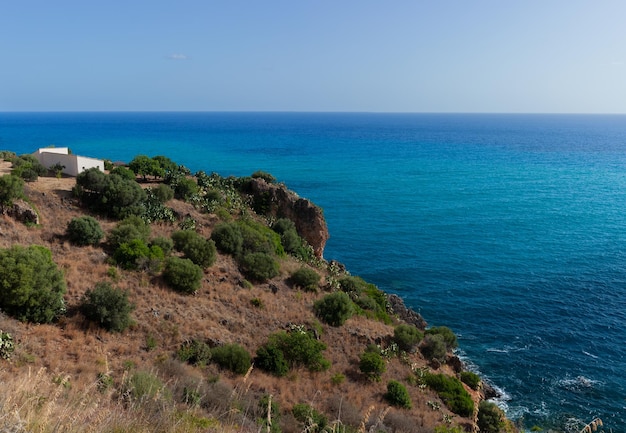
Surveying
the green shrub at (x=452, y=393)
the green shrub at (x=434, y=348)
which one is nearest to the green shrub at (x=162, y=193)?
the green shrub at (x=434, y=348)

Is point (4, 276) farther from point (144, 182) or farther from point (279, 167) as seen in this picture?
point (279, 167)

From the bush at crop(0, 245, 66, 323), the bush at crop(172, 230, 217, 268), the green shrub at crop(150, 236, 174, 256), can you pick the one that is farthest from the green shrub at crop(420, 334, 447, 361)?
the bush at crop(0, 245, 66, 323)

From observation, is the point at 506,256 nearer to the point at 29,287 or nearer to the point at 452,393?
the point at 452,393

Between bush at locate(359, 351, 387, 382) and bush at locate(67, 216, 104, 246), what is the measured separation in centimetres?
1567

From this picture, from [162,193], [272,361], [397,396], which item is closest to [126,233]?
[162,193]

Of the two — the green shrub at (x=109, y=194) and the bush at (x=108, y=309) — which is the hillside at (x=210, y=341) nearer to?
the bush at (x=108, y=309)

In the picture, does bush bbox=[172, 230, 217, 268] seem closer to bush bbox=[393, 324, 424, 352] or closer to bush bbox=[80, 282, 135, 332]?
bush bbox=[80, 282, 135, 332]

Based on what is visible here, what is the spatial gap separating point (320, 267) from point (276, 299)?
9.75 meters

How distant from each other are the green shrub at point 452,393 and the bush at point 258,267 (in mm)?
10736

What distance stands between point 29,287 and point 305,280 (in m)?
15.5

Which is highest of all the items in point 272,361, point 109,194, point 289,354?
point 109,194

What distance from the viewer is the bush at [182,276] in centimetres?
2205

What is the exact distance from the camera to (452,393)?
21.4 metres

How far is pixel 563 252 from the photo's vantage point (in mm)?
43719
